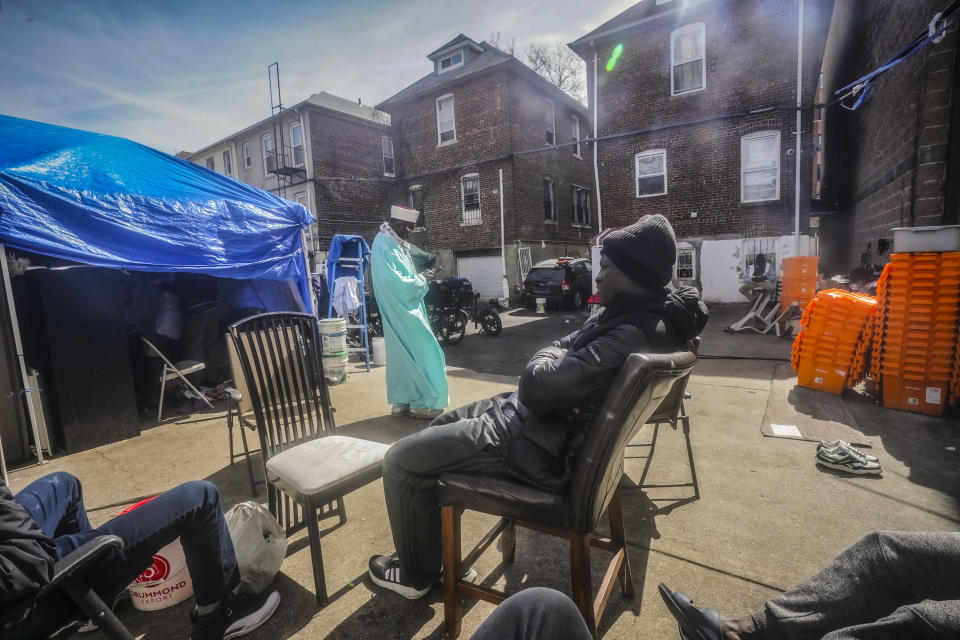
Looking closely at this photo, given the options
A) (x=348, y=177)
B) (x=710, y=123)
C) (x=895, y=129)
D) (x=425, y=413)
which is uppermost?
(x=348, y=177)

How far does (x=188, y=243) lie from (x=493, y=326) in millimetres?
6873

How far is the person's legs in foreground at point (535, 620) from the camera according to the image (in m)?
1.02

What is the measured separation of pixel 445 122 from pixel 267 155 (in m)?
8.50

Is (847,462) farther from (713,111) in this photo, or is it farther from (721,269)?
(713,111)

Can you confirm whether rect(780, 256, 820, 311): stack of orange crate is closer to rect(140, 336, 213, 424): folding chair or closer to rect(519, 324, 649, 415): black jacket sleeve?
rect(519, 324, 649, 415): black jacket sleeve

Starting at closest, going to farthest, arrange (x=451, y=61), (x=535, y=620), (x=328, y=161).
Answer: (x=535, y=620), (x=328, y=161), (x=451, y=61)

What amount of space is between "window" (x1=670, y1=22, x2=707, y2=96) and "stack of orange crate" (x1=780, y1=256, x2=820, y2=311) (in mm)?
7422

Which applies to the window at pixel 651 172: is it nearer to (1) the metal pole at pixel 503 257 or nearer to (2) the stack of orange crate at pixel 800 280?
(1) the metal pole at pixel 503 257

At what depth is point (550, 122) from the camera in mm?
19641

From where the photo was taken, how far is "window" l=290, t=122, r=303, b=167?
19.3 m

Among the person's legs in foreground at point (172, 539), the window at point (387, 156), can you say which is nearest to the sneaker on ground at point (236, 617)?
the person's legs in foreground at point (172, 539)

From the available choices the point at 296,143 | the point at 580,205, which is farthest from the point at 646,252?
the point at 580,205

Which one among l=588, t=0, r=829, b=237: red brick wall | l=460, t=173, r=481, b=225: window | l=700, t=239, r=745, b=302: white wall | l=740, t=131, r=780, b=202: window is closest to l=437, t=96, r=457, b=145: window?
l=460, t=173, r=481, b=225: window

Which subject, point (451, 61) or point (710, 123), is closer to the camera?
point (710, 123)
